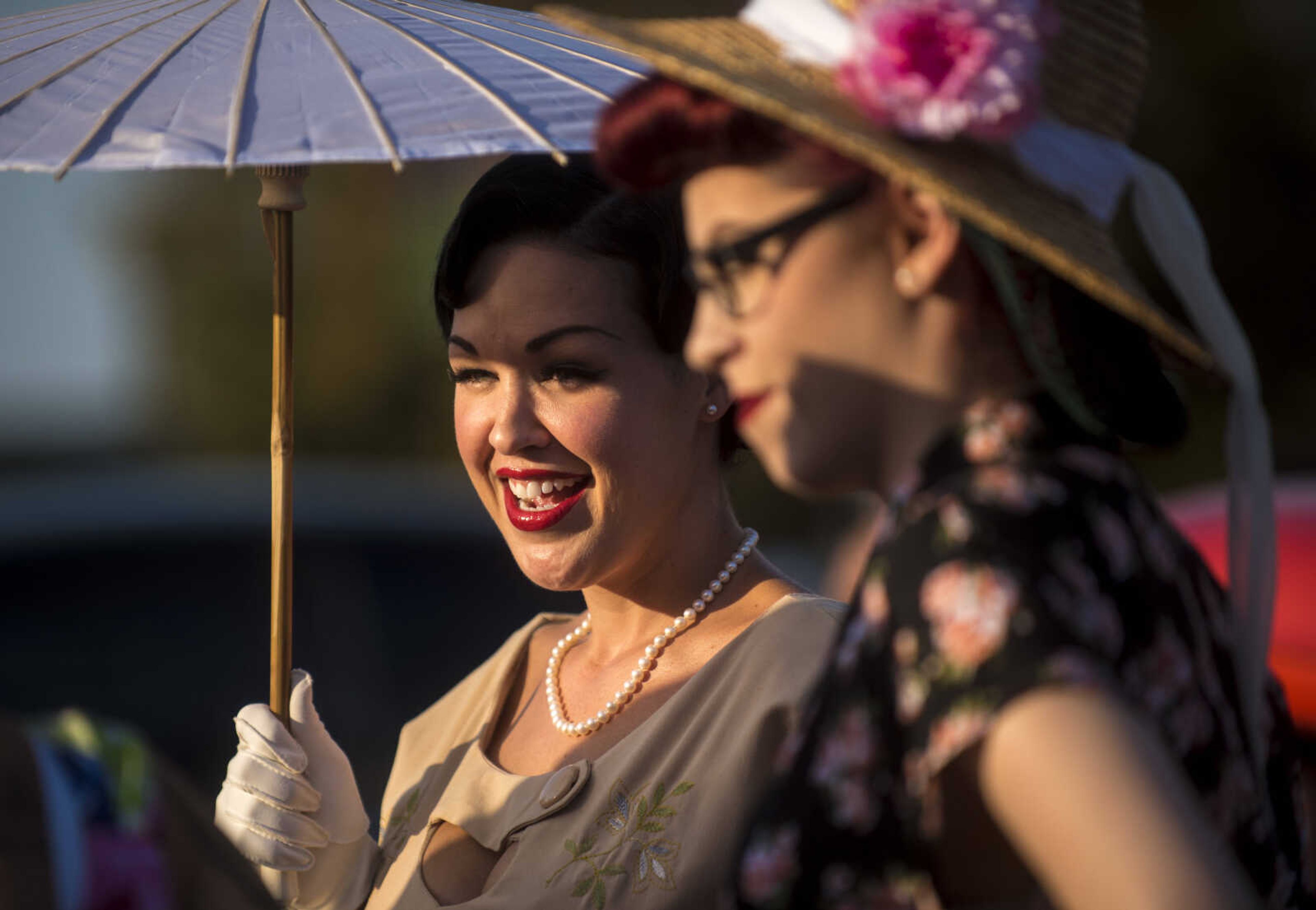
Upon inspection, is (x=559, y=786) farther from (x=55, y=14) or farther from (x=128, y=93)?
(x=55, y=14)

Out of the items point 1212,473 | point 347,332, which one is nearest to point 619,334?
point 1212,473

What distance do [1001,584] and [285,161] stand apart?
111 centimetres

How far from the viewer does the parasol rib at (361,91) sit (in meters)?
1.98

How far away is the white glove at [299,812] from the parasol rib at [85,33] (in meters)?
1.06

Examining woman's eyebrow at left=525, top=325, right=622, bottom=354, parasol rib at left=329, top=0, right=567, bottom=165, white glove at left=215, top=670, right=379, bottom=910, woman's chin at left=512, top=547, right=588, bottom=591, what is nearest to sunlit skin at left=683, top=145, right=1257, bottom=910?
parasol rib at left=329, top=0, right=567, bottom=165

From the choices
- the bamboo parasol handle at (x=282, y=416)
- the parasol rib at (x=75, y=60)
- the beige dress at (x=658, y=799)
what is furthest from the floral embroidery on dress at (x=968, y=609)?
the parasol rib at (x=75, y=60)

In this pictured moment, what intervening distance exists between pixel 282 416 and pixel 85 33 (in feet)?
2.15

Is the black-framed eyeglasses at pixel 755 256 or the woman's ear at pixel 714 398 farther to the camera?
the woman's ear at pixel 714 398

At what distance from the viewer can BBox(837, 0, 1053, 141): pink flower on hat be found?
1.44m

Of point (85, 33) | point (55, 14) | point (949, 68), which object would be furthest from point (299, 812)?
point (949, 68)

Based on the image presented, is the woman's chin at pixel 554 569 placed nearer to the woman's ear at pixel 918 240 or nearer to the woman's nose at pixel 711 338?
the woman's nose at pixel 711 338

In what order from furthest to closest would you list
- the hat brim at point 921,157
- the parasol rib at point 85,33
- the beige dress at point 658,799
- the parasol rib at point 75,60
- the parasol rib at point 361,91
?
the parasol rib at point 85,33 < the parasol rib at point 75,60 < the beige dress at point 658,799 < the parasol rib at point 361,91 < the hat brim at point 921,157

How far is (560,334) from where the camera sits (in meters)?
2.38

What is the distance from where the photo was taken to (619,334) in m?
2.39
